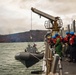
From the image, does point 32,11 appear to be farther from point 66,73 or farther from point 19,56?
point 66,73

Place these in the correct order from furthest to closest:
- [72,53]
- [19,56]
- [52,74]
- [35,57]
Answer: [35,57] → [19,56] → [72,53] → [52,74]

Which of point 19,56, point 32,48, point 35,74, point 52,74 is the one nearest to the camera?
point 52,74

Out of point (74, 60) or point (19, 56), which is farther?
point (19, 56)

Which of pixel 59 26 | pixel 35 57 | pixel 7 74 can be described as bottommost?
pixel 7 74

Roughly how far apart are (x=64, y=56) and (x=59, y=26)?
11.5 m

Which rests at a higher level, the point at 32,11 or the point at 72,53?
the point at 32,11

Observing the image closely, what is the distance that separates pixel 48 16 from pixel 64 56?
1208cm

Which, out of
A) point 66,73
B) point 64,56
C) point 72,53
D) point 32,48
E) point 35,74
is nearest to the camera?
point 66,73

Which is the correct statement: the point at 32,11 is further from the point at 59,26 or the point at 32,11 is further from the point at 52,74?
the point at 52,74

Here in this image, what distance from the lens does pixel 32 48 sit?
34375 millimetres

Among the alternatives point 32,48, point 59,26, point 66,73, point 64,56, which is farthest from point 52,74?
point 32,48

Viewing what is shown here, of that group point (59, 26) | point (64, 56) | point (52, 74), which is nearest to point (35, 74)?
point (59, 26)

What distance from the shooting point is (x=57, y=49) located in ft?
52.5

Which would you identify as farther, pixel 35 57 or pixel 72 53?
pixel 35 57
